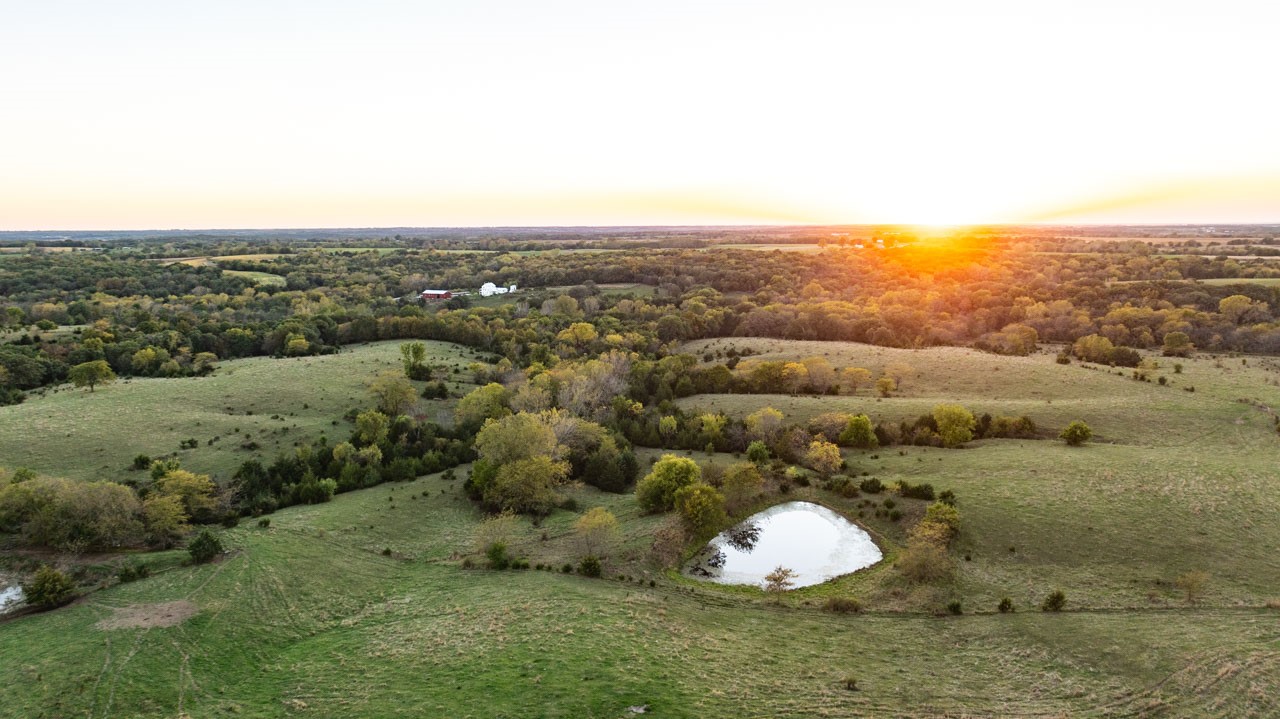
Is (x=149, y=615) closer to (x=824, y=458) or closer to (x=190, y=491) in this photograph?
(x=190, y=491)

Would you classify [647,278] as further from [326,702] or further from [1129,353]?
[326,702]

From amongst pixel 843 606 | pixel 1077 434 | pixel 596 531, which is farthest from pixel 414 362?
pixel 1077 434

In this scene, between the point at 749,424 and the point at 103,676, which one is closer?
the point at 103,676

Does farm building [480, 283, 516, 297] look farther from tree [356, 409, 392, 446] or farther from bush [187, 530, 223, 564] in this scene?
bush [187, 530, 223, 564]

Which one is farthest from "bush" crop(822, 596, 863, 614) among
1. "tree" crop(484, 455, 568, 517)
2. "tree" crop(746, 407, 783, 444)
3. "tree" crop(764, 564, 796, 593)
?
"tree" crop(746, 407, 783, 444)

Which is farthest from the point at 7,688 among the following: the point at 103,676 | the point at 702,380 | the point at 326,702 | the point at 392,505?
the point at 702,380

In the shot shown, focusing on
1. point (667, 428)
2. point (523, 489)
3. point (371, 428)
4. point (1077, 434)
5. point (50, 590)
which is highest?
point (1077, 434)

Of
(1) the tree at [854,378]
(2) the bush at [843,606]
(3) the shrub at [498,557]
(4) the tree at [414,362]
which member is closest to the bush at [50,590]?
(3) the shrub at [498,557]
